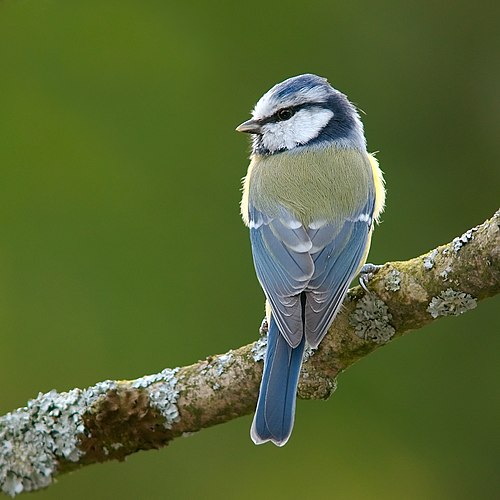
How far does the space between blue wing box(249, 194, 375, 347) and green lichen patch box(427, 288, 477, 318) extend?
0.24 metres

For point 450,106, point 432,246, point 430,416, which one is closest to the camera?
point 430,416

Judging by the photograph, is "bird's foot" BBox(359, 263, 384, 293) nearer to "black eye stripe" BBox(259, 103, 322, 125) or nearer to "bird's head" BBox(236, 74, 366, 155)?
"bird's head" BBox(236, 74, 366, 155)

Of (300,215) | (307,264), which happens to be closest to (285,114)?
(300,215)

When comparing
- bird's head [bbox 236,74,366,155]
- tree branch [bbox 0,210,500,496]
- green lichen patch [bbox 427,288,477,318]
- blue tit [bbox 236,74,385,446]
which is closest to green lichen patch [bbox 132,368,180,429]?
tree branch [bbox 0,210,500,496]

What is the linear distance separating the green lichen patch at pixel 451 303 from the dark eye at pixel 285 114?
41.6 inches

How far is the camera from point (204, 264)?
10.7ft

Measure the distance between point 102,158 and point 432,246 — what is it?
114 centimetres

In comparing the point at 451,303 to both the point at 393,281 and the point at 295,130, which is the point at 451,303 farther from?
the point at 295,130

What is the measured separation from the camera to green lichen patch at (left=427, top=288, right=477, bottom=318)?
2.11 metres

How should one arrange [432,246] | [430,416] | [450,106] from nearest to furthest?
[430,416], [432,246], [450,106]

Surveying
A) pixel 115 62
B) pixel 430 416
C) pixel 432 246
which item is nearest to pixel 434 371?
pixel 430 416

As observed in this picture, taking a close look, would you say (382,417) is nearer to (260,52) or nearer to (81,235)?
(81,235)

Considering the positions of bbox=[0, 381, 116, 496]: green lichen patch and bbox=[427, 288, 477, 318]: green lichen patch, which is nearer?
bbox=[427, 288, 477, 318]: green lichen patch

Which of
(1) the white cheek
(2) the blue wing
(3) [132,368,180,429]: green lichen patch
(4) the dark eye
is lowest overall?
(3) [132,368,180,429]: green lichen patch
